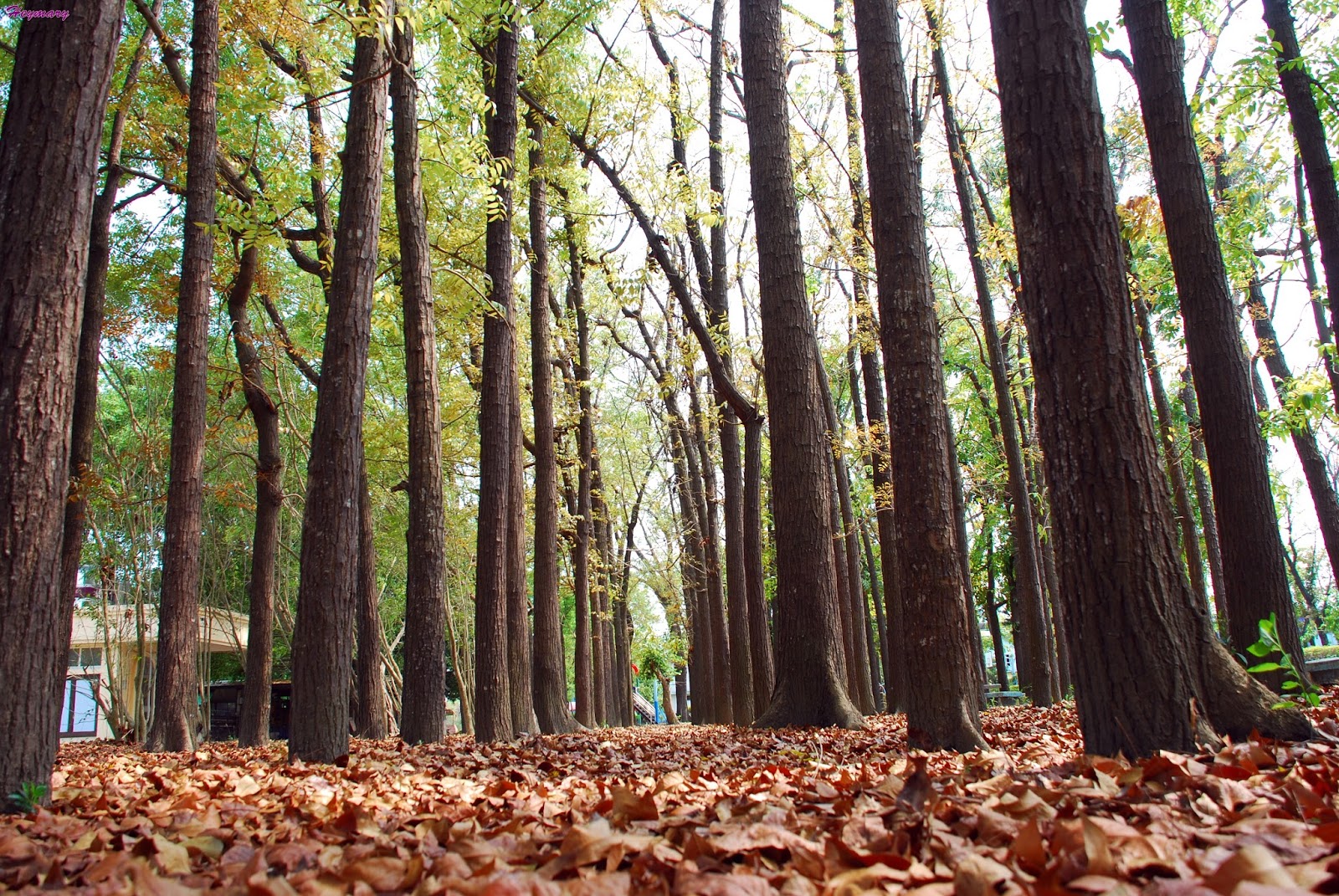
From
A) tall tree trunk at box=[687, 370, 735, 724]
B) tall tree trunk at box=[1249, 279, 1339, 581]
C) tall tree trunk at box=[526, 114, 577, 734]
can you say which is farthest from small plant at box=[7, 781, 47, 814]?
tall tree trunk at box=[687, 370, 735, 724]

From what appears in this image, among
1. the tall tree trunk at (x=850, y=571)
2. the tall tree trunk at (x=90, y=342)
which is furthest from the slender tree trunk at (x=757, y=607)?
the tall tree trunk at (x=90, y=342)

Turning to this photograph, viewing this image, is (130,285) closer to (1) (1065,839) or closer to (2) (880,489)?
(2) (880,489)

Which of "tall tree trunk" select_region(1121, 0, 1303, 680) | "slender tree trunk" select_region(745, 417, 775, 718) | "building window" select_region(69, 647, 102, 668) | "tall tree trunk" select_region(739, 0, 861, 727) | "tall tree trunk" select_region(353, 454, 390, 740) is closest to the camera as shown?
"tall tree trunk" select_region(1121, 0, 1303, 680)

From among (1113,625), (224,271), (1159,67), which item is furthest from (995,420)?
(1113,625)

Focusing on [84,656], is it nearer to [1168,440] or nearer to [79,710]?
[79,710]

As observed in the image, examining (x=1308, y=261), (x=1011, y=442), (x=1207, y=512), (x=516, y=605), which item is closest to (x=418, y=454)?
(x=516, y=605)

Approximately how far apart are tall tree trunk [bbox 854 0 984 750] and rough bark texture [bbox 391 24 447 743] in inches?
162

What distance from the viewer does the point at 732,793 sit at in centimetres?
319

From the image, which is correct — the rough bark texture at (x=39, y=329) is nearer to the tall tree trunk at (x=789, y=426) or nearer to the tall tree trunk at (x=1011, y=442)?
the tall tree trunk at (x=789, y=426)

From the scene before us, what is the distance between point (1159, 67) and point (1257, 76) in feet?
9.75

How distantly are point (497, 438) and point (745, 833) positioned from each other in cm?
718

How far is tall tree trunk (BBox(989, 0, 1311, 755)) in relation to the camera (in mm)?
3482

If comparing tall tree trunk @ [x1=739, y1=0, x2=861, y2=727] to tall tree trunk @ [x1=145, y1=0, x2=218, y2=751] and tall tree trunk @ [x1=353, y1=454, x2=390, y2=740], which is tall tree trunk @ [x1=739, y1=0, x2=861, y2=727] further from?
tall tree trunk @ [x1=353, y1=454, x2=390, y2=740]

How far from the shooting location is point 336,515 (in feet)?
19.7
